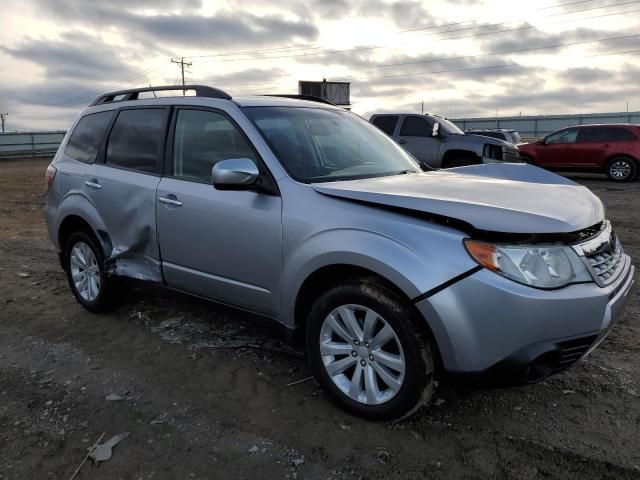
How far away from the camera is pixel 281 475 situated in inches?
103

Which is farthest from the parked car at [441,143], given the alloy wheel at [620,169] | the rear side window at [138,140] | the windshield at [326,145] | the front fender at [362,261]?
the front fender at [362,261]

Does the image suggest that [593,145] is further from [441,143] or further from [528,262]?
[528,262]

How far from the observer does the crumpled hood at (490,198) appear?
2.60m

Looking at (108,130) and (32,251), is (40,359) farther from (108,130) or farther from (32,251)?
(32,251)

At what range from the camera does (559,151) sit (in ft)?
54.7

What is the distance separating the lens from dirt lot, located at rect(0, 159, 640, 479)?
2.66 m

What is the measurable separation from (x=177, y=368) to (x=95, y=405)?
0.61 m

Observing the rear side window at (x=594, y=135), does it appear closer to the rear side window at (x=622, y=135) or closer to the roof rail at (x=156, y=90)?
the rear side window at (x=622, y=135)

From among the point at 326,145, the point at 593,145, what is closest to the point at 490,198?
the point at 326,145

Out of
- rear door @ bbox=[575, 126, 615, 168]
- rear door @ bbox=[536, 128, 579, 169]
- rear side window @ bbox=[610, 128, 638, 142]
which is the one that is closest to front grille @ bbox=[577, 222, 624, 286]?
rear side window @ bbox=[610, 128, 638, 142]

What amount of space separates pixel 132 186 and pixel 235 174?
52.3 inches

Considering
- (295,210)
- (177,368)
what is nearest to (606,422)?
(295,210)

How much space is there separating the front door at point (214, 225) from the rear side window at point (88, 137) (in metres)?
1.06

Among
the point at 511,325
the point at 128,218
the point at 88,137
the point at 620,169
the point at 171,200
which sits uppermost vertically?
the point at 88,137
